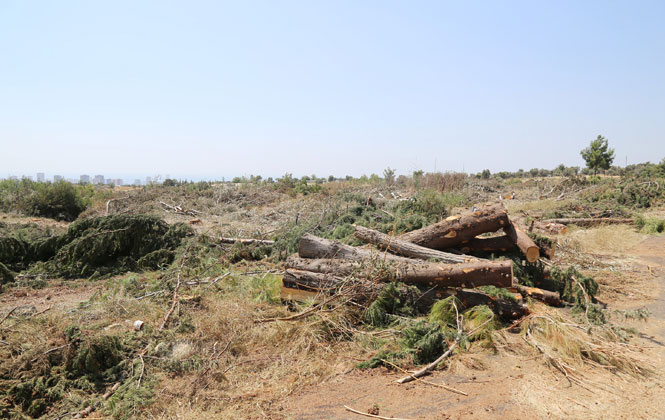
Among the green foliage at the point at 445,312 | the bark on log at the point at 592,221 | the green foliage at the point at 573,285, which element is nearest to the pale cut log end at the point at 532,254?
the green foliage at the point at 573,285

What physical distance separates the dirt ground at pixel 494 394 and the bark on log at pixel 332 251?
6.22ft

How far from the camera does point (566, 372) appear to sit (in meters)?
3.36

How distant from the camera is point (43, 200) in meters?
Answer: 13.7

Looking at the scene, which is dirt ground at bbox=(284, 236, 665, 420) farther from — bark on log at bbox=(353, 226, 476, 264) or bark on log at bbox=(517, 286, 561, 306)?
bark on log at bbox=(353, 226, 476, 264)

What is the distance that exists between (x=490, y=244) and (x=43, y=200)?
1491 cm

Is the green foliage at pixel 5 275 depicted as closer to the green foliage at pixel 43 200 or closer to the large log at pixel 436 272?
the large log at pixel 436 272

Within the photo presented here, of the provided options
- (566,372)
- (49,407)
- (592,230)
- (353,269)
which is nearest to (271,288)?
(353,269)

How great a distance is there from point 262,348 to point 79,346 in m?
1.68

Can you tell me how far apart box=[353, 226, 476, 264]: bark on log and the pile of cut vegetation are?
4.04m

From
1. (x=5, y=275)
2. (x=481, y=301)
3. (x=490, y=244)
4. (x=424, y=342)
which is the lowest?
(x=5, y=275)

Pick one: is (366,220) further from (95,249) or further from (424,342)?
(95,249)

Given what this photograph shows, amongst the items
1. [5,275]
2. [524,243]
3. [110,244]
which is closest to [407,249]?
[524,243]

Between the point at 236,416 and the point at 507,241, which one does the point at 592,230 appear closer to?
the point at 507,241

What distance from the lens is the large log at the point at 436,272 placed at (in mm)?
4629
